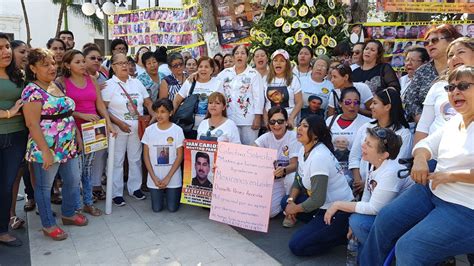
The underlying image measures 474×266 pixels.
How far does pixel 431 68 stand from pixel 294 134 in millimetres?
1556

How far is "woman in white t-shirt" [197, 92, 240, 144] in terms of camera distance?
455 cm

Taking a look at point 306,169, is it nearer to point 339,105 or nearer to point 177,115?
point 339,105

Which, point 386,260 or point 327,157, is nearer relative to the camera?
point 386,260

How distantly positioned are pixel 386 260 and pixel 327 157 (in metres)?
1.06

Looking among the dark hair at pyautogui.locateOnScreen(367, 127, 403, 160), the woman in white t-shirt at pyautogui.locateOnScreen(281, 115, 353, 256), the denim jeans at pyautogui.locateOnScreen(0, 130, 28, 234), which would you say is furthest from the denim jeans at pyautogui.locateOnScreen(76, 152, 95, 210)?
the dark hair at pyautogui.locateOnScreen(367, 127, 403, 160)

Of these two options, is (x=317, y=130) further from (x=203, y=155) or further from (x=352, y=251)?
(x=203, y=155)

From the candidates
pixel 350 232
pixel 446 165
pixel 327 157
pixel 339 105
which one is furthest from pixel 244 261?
pixel 339 105

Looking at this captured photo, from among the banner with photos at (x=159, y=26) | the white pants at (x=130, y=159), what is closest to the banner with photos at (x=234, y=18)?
the banner with photos at (x=159, y=26)

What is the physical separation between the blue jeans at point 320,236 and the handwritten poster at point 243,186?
20.1 inches

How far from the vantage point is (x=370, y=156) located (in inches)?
124

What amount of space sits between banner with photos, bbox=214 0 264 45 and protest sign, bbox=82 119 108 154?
4.47 meters

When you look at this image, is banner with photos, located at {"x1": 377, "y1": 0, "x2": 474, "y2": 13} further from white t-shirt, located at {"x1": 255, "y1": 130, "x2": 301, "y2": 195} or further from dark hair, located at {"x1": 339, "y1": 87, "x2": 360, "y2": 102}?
white t-shirt, located at {"x1": 255, "y1": 130, "x2": 301, "y2": 195}

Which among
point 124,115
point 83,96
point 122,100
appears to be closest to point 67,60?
point 83,96

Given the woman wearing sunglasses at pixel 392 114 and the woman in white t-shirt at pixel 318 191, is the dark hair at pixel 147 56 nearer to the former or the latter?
the woman in white t-shirt at pixel 318 191
